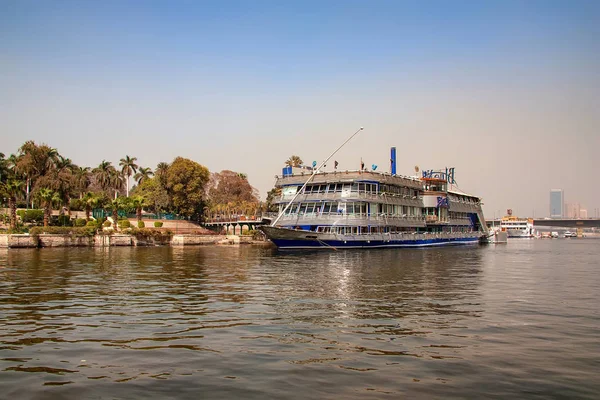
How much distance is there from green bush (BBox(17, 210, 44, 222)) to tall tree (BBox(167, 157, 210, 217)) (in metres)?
25.4

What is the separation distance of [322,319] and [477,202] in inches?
3549

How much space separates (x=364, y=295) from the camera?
2250 cm

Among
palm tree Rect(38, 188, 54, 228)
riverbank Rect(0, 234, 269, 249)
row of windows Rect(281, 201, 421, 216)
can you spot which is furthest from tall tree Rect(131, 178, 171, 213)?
row of windows Rect(281, 201, 421, 216)

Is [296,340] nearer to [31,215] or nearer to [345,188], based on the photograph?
[345,188]

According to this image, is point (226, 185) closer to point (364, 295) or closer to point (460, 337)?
point (364, 295)

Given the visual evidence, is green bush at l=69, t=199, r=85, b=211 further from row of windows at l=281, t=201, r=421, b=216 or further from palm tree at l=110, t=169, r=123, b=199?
row of windows at l=281, t=201, r=421, b=216

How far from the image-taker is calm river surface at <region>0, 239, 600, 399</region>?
32.8ft

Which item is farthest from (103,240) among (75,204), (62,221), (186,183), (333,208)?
(333,208)

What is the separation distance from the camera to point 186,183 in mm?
103188

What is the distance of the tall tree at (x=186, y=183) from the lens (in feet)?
334

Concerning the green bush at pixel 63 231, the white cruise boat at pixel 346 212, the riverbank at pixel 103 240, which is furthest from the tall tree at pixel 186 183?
the white cruise boat at pixel 346 212

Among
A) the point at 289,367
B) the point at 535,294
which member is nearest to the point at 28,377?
the point at 289,367

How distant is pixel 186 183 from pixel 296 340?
92.4 metres

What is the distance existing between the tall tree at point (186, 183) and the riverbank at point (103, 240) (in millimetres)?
12224
